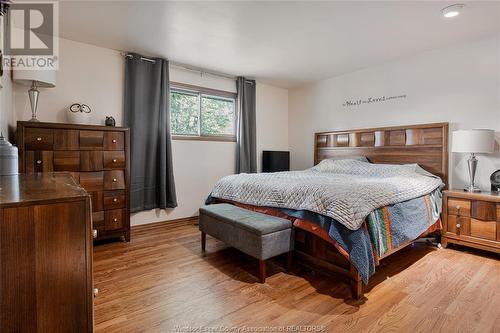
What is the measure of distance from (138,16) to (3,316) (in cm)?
263

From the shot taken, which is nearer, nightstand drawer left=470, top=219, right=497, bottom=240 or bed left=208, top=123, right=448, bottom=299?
bed left=208, top=123, right=448, bottom=299

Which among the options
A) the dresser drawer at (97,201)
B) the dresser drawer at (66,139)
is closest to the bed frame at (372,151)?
the dresser drawer at (97,201)

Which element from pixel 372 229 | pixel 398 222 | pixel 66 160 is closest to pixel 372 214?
Answer: pixel 372 229

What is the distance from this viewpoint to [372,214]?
189 cm

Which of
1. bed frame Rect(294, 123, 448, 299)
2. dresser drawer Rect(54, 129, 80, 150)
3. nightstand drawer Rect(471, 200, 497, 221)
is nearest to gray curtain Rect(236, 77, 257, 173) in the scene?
bed frame Rect(294, 123, 448, 299)

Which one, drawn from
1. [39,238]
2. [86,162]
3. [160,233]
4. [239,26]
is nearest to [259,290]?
[39,238]

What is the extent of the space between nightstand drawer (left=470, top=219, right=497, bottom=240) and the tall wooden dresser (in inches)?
146

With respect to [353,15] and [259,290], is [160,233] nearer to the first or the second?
[259,290]

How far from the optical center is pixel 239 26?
2.67 m

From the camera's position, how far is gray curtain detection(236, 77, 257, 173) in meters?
4.44

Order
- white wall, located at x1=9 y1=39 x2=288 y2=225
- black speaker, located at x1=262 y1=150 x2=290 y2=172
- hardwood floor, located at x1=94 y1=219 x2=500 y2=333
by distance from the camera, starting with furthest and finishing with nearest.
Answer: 1. black speaker, located at x1=262 y1=150 x2=290 y2=172
2. white wall, located at x1=9 y1=39 x2=288 y2=225
3. hardwood floor, located at x1=94 y1=219 x2=500 y2=333

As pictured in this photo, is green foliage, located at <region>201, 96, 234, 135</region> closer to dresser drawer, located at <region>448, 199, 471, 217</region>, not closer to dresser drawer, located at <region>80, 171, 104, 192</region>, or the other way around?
dresser drawer, located at <region>80, 171, 104, 192</region>

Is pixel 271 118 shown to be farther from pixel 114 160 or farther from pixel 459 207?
pixel 459 207

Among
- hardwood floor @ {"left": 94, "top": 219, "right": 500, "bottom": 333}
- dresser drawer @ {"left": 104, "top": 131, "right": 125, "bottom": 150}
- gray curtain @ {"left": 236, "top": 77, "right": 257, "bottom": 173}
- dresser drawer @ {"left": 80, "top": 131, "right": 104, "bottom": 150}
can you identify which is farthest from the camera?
gray curtain @ {"left": 236, "top": 77, "right": 257, "bottom": 173}
